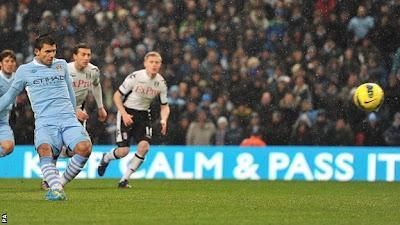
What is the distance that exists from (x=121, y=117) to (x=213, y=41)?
675cm

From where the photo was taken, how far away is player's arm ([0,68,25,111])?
1102 centimetres

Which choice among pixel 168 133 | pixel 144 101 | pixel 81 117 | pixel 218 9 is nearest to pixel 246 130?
pixel 168 133

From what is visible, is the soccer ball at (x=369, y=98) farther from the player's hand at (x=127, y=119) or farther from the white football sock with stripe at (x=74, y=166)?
the white football sock with stripe at (x=74, y=166)

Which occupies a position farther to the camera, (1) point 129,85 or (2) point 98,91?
(1) point 129,85

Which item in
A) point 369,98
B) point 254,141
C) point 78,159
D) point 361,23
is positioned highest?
point 361,23

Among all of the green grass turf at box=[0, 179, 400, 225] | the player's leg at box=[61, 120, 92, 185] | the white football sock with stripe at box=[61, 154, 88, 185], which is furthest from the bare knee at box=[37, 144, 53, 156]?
the white football sock with stripe at box=[61, 154, 88, 185]

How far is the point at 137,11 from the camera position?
2292 cm

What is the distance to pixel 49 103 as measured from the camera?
11.4m

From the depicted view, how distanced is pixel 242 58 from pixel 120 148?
6.57 meters

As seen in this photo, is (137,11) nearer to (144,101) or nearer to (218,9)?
(218,9)

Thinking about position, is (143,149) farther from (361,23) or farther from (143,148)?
(361,23)

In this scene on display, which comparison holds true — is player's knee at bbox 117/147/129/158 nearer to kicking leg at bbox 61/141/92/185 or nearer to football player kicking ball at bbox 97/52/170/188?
football player kicking ball at bbox 97/52/170/188

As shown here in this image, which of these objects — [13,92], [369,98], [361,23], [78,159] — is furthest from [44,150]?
[361,23]

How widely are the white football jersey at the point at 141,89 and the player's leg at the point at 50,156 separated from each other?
4.06 meters
